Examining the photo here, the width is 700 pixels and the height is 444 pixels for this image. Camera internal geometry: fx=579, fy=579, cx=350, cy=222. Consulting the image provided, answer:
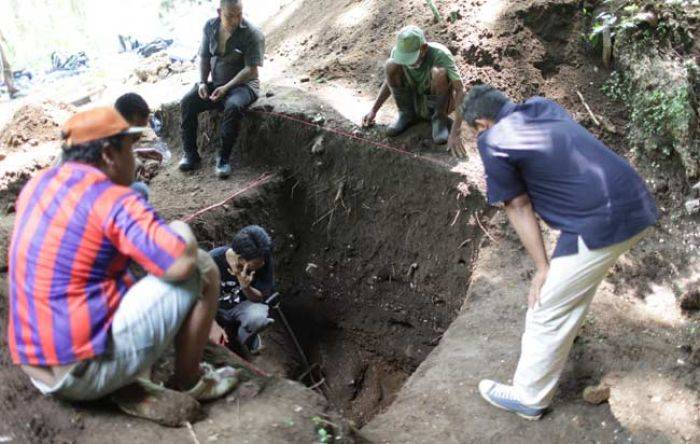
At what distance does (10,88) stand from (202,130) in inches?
196

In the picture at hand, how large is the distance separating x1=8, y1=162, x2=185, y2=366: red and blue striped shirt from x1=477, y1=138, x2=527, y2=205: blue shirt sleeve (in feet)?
4.95

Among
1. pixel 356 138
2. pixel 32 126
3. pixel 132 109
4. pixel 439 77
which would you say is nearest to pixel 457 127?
pixel 439 77

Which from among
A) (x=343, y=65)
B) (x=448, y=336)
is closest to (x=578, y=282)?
(x=448, y=336)

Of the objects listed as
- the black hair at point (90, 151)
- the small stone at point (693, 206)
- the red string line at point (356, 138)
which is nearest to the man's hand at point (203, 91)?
the red string line at point (356, 138)

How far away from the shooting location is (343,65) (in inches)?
264

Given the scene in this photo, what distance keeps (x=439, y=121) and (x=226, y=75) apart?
2.18m

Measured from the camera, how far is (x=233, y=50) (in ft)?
18.5

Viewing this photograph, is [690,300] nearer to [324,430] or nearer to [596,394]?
[596,394]

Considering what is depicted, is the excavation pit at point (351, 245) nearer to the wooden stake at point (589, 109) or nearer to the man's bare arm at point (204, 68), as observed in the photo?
the man's bare arm at point (204, 68)

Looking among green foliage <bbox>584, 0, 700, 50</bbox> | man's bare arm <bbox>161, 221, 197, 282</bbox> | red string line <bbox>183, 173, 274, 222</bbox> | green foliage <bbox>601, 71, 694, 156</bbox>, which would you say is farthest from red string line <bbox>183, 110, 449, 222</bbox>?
man's bare arm <bbox>161, 221, 197, 282</bbox>

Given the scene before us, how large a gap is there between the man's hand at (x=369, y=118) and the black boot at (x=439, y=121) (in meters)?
0.58

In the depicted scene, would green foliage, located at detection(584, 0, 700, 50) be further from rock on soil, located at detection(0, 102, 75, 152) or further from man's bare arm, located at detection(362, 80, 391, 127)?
rock on soil, located at detection(0, 102, 75, 152)

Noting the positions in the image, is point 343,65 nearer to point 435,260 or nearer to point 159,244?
point 435,260

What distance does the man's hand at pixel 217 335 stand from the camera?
3.73 metres
